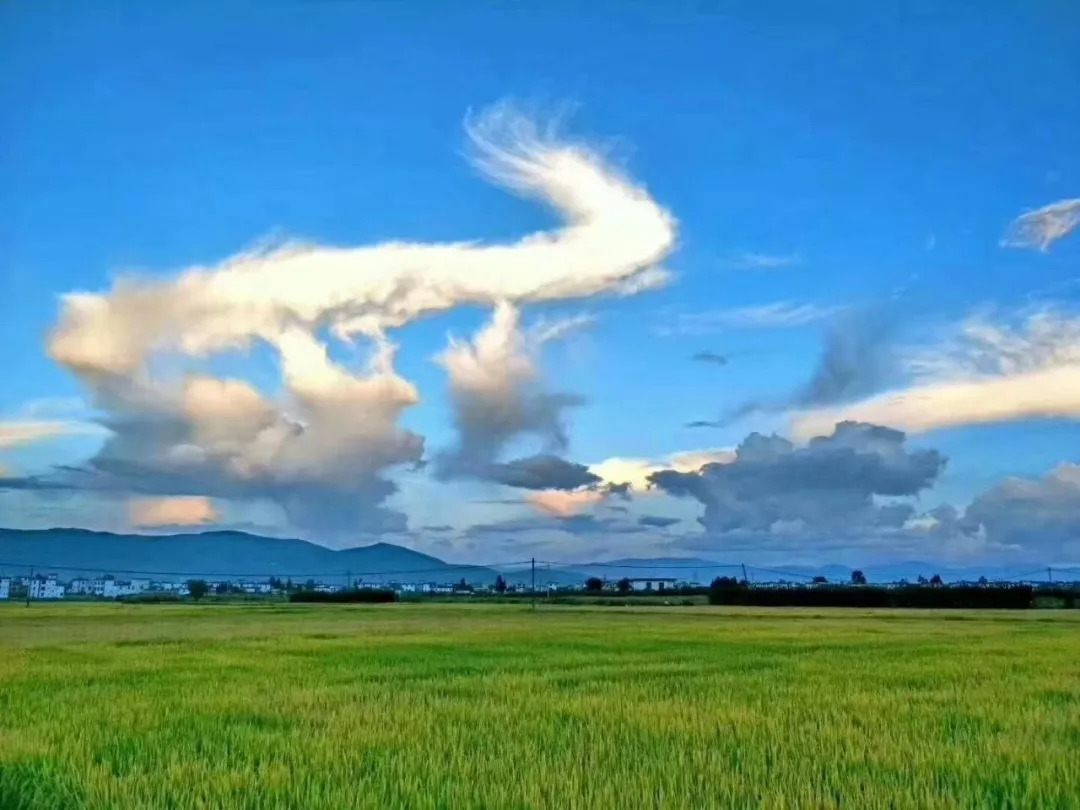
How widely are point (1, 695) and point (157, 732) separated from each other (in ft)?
15.4

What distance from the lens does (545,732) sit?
26.1 ft

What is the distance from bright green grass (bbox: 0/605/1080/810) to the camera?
223 inches

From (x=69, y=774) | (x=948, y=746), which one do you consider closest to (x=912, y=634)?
(x=948, y=746)

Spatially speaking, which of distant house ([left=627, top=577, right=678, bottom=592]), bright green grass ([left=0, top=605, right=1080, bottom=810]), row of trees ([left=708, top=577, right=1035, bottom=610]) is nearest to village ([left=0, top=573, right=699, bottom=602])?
distant house ([left=627, top=577, right=678, bottom=592])

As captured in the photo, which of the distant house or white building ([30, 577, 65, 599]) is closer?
the distant house

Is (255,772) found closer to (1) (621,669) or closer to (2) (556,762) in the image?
(2) (556,762)

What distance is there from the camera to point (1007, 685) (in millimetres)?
12000

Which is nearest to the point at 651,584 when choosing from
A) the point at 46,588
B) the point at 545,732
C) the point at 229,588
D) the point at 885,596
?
the point at 885,596

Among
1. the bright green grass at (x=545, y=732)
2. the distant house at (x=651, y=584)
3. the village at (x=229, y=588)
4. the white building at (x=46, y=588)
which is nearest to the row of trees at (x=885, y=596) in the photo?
the village at (x=229, y=588)

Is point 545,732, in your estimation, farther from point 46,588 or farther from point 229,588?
point 46,588

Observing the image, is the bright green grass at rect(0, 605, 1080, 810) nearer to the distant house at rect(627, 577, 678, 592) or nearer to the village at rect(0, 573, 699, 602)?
the village at rect(0, 573, 699, 602)

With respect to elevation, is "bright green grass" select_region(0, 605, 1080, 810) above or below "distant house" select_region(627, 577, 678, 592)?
below

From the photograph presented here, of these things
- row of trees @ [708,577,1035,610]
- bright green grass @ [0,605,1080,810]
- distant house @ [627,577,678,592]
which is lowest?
bright green grass @ [0,605,1080,810]

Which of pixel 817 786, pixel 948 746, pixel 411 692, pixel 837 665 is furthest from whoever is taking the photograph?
pixel 837 665
